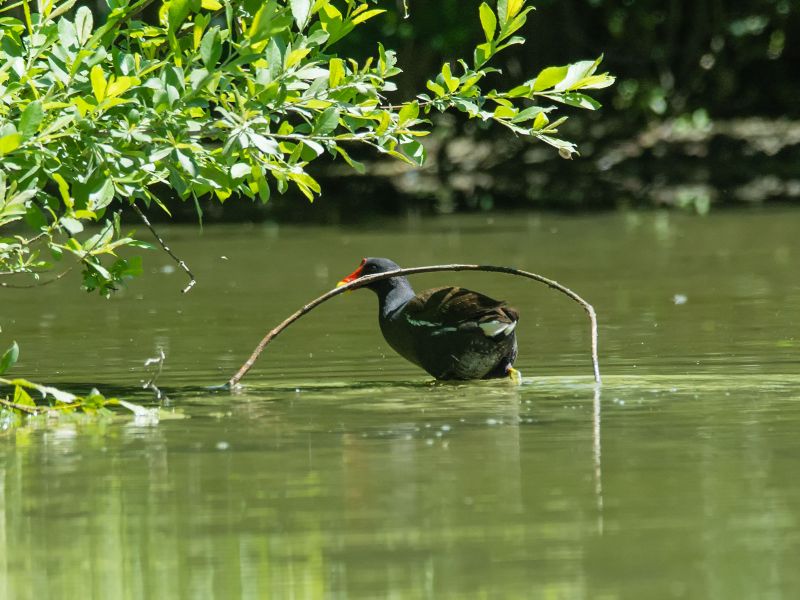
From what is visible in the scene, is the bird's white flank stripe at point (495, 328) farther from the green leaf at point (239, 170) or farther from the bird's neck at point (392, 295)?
the green leaf at point (239, 170)

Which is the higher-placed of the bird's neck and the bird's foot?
the bird's neck

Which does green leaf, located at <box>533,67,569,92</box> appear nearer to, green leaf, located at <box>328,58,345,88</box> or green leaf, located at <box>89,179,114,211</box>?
green leaf, located at <box>328,58,345,88</box>

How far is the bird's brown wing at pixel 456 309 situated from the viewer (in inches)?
393

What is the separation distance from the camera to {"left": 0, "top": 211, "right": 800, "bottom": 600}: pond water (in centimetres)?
545

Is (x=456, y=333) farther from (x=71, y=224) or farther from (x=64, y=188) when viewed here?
(x=71, y=224)

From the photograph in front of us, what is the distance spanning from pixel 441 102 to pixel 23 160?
1918mm

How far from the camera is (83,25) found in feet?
26.4

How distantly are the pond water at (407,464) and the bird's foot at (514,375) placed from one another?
0.50ft

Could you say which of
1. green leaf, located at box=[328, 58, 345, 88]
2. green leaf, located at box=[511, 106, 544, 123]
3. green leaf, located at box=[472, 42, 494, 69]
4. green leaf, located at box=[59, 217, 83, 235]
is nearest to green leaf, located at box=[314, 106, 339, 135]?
green leaf, located at box=[328, 58, 345, 88]

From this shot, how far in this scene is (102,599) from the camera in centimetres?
522

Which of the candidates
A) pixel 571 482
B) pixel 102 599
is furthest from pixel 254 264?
pixel 102 599

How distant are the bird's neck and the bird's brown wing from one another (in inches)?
11.5

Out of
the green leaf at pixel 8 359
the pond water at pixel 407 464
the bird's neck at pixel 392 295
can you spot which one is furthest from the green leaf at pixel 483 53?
the bird's neck at pixel 392 295

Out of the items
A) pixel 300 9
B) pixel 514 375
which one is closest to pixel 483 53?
pixel 300 9
